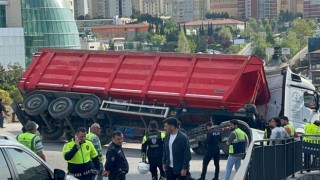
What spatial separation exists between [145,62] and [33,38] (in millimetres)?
46615

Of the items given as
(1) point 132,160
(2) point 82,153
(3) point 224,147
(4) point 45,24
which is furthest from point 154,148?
(4) point 45,24

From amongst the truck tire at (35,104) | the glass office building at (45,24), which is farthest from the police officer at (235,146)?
the glass office building at (45,24)

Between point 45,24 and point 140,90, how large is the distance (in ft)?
151

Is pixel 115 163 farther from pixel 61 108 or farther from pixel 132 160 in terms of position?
pixel 61 108

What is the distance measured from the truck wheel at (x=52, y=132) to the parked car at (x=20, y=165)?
1614 centimetres

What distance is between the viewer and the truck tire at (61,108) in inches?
974

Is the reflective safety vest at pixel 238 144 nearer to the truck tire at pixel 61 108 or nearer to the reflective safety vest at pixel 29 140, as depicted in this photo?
the reflective safety vest at pixel 29 140

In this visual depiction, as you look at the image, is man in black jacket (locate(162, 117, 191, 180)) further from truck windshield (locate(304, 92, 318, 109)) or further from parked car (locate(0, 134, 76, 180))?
truck windshield (locate(304, 92, 318, 109))

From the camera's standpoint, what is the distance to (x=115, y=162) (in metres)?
13.3

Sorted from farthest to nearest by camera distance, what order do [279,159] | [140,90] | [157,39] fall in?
[157,39]
[140,90]
[279,159]

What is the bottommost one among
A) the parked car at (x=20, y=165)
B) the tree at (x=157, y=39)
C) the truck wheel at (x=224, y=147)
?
the tree at (x=157, y=39)

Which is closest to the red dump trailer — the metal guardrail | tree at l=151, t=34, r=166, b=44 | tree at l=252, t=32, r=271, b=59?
the metal guardrail

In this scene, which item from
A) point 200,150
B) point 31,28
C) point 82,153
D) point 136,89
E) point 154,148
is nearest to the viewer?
point 82,153

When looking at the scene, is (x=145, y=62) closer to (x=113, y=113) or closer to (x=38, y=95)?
(x=113, y=113)
